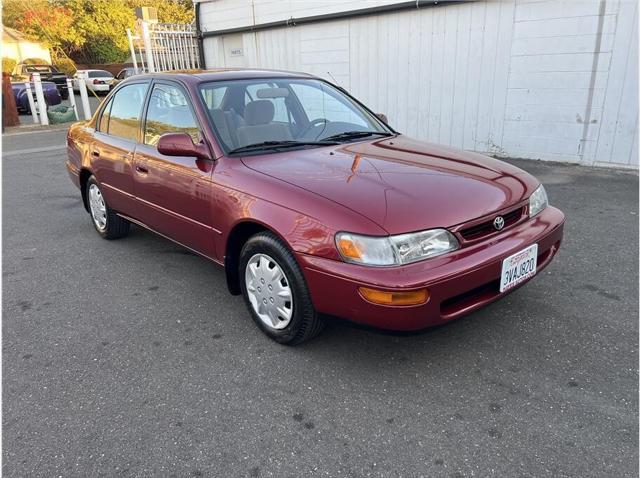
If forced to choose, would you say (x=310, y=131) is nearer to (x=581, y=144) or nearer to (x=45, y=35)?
(x=581, y=144)

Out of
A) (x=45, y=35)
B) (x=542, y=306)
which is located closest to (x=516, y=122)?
(x=542, y=306)

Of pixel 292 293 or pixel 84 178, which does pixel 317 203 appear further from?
pixel 84 178

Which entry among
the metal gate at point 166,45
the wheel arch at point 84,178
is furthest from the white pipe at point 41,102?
the wheel arch at point 84,178

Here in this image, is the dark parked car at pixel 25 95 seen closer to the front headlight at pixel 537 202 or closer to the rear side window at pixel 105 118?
the rear side window at pixel 105 118

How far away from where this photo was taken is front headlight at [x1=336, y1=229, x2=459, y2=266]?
90.0 inches

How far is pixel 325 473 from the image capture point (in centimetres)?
201

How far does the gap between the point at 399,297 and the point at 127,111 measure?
3098 millimetres

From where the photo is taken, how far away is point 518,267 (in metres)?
2.61

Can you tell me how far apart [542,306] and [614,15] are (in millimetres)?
5253

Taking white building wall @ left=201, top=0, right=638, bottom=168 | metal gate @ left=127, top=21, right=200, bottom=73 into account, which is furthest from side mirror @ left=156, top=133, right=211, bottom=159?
metal gate @ left=127, top=21, right=200, bottom=73

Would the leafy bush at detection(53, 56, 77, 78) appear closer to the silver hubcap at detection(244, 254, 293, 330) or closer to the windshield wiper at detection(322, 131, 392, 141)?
the windshield wiper at detection(322, 131, 392, 141)

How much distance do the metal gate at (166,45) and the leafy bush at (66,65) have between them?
24.7 m

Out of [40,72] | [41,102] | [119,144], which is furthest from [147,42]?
[40,72]

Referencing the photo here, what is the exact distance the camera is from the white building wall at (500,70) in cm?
668
